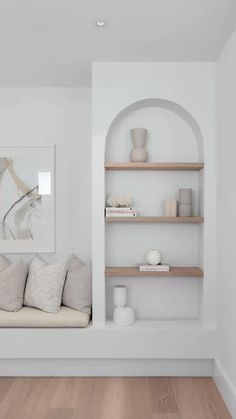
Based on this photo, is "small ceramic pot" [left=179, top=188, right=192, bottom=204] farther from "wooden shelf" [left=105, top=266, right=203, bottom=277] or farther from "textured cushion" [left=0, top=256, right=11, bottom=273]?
"textured cushion" [left=0, top=256, right=11, bottom=273]

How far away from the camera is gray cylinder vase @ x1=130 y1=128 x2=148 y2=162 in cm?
354

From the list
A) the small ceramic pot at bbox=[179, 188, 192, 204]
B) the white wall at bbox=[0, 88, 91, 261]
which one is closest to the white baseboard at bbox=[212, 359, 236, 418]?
the small ceramic pot at bbox=[179, 188, 192, 204]

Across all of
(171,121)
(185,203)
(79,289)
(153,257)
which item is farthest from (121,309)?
(171,121)

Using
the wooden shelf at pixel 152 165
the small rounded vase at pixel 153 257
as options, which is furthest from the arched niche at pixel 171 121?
the small rounded vase at pixel 153 257

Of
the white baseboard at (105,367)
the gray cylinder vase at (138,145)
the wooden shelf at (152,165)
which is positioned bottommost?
the white baseboard at (105,367)

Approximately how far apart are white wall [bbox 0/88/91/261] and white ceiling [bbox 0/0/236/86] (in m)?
0.36

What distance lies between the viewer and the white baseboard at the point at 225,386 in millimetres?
2756

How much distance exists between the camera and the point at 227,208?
300 centimetres

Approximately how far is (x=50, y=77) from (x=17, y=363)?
8.03 feet

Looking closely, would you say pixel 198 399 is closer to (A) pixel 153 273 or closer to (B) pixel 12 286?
(A) pixel 153 273

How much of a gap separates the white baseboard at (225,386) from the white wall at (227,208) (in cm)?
4

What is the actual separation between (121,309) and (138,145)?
1389 millimetres

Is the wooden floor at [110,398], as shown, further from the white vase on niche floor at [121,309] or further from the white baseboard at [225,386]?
the white vase on niche floor at [121,309]

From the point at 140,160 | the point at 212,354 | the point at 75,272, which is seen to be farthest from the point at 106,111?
the point at 212,354
